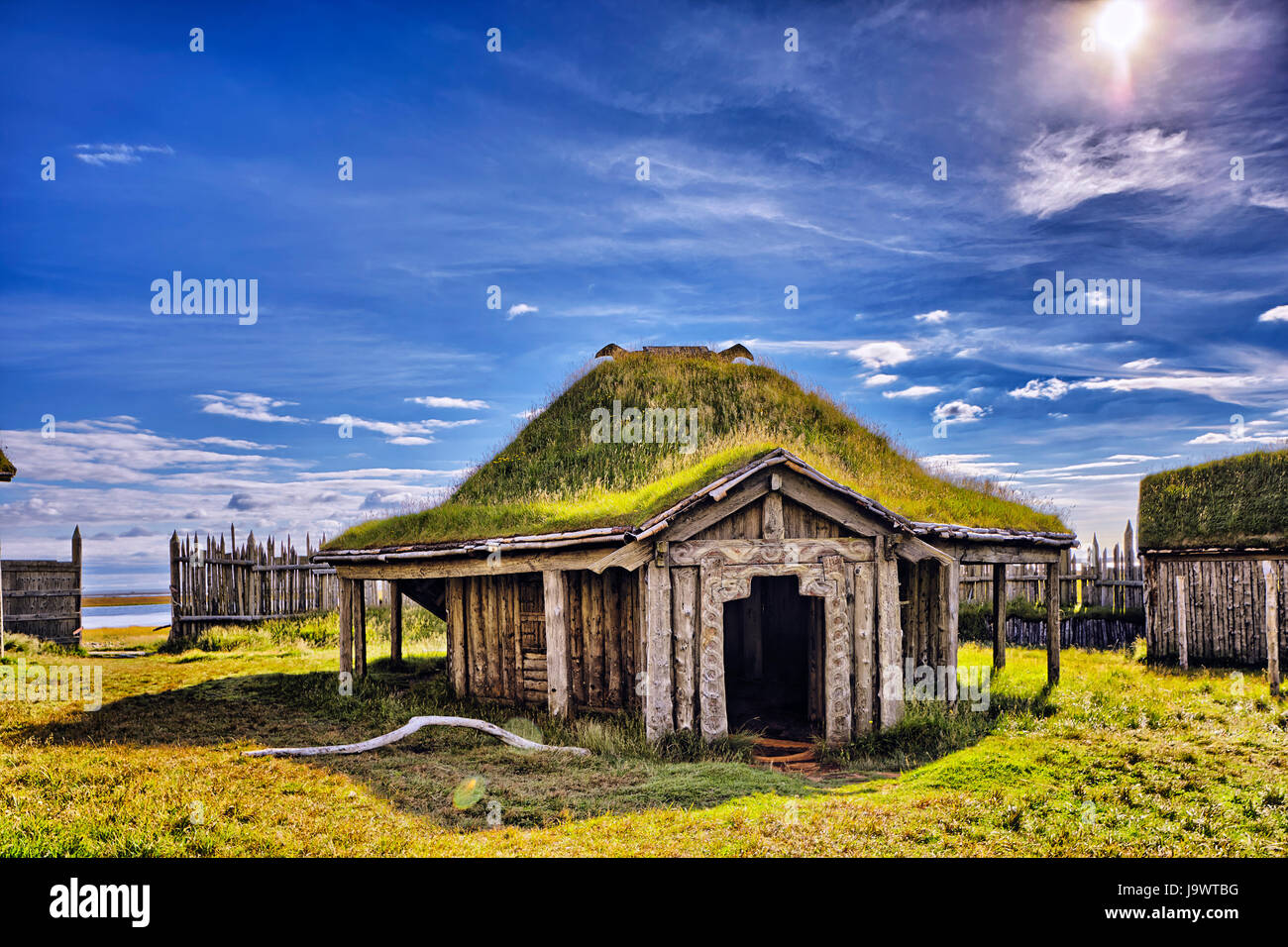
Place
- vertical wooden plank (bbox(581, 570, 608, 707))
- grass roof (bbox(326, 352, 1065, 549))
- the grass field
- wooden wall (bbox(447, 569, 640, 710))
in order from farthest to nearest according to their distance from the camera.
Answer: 1. grass roof (bbox(326, 352, 1065, 549))
2. vertical wooden plank (bbox(581, 570, 608, 707))
3. wooden wall (bbox(447, 569, 640, 710))
4. the grass field

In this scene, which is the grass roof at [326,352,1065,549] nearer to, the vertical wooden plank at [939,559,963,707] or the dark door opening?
the vertical wooden plank at [939,559,963,707]

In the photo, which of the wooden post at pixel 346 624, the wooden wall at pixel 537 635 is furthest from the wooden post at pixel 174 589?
the wooden wall at pixel 537 635

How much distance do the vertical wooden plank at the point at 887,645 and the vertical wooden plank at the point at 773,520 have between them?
1.67m

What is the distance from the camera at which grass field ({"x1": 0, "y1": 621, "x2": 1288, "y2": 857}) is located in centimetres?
745

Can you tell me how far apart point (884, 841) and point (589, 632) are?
6.71 metres

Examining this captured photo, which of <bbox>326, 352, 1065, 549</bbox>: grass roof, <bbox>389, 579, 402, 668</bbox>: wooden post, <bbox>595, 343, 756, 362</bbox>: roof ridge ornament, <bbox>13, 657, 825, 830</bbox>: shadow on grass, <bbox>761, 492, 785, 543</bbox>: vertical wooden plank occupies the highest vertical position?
<bbox>595, 343, 756, 362</bbox>: roof ridge ornament

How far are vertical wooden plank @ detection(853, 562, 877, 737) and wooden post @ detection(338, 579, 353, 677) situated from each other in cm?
993

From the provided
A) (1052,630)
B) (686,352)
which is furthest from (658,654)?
(686,352)

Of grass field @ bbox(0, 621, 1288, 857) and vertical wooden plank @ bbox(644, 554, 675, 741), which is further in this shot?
vertical wooden plank @ bbox(644, 554, 675, 741)

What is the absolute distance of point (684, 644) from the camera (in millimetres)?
11742

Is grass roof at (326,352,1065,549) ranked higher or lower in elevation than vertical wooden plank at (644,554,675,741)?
higher

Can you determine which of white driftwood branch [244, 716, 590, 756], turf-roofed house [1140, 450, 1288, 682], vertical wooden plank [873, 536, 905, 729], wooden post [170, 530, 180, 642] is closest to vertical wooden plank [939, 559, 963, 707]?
vertical wooden plank [873, 536, 905, 729]

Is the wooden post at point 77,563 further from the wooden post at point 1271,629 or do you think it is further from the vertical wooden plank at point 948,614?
the wooden post at point 1271,629
